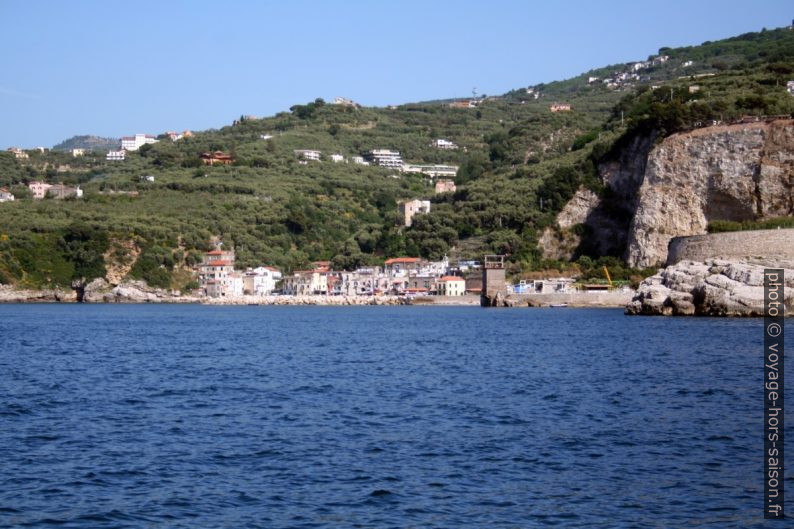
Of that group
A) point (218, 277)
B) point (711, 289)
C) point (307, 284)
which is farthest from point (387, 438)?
point (307, 284)

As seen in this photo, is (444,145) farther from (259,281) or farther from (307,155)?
(259,281)

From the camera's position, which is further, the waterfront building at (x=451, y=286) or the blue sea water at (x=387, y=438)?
the waterfront building at (x=451, y=286)

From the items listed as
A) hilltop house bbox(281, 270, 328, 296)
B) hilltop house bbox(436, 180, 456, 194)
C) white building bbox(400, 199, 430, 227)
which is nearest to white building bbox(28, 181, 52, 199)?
hilltop house bbox(281, 270, 328, 296)

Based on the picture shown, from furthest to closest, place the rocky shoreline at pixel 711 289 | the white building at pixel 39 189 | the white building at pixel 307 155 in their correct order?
the white building at pixel 307 155 → the white building at pixel 39 189 → the rocky shoreline at pixel 711 289

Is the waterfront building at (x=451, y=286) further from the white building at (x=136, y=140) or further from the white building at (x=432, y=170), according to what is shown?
the white building at (x=136, y=140)

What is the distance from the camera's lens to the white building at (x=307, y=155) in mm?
128288

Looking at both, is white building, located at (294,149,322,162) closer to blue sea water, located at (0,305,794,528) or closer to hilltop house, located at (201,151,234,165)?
hilltop house, located at (201,151,234,165)

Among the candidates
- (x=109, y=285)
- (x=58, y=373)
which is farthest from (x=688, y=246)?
(x=109, y=285)

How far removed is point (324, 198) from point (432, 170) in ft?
105

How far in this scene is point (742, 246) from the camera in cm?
4616

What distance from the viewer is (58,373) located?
2458 centimetres

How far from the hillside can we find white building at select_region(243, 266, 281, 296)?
2.13 meters

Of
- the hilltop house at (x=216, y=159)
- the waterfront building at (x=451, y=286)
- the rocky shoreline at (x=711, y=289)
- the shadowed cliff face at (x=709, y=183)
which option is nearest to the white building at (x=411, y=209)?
the waterfront building at (x=451, y=286)

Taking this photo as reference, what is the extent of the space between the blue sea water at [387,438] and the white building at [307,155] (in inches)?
3905
